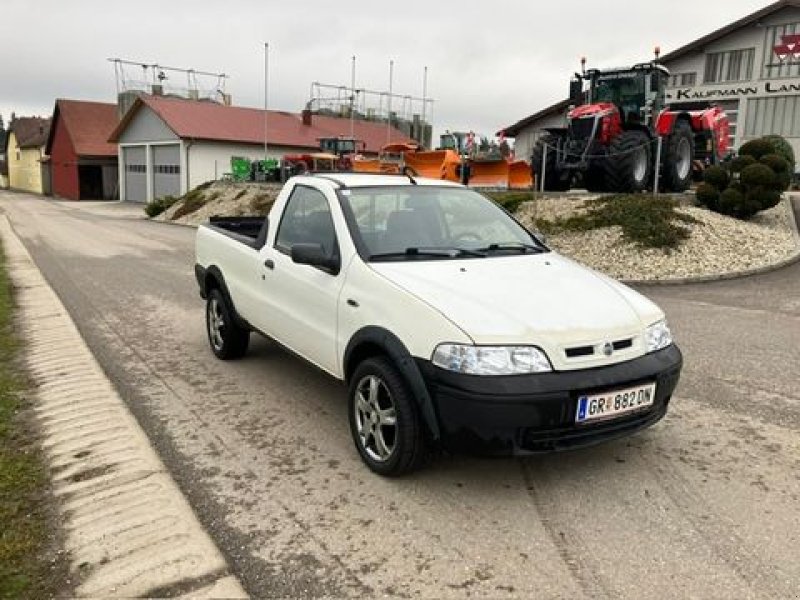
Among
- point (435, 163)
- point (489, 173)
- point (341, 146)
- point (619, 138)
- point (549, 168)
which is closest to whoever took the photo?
point (619, 138)

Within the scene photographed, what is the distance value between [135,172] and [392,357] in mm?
46823

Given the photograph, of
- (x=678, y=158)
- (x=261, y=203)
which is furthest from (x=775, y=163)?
(x=261, y=203)

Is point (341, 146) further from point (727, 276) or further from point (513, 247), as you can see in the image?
point (513, 247)

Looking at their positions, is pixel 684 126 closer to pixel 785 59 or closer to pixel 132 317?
pixel 132 317

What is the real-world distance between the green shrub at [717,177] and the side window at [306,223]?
12.4 meters

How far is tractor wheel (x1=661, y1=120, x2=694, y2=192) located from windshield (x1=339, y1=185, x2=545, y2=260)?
12.4 metres

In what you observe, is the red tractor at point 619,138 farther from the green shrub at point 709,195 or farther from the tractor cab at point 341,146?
the tractor cab at point 341,146

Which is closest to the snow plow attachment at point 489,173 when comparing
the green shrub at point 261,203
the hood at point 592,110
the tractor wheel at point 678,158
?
the hood at point 592,110

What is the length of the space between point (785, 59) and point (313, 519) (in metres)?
35.9

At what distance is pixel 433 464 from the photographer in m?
4.27

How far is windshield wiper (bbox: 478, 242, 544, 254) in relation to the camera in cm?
487

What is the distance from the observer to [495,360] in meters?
3.60

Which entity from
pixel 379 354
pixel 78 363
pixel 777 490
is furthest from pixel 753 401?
pixel 78 363

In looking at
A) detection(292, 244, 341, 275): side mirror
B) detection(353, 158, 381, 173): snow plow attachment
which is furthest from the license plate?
detection(353, 158, 381, 173): snow plow attachment
